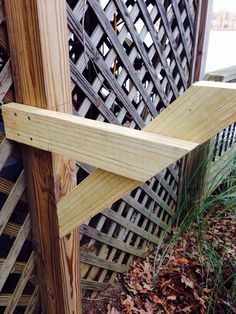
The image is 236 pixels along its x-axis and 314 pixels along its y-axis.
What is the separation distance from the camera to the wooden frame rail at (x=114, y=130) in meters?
0.54

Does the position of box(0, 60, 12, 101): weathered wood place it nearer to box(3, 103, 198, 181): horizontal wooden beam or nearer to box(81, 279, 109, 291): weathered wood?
box(3, 103, 198, 181): horizontal wooden beam

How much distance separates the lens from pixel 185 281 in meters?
1.75

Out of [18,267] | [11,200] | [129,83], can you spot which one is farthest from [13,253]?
[129,83]

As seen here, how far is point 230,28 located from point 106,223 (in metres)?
13.5

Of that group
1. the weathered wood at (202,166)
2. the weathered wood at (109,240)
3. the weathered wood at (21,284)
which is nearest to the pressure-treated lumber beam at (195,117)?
the weathered wood at (21,284)

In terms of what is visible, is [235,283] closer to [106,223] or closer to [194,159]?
[106,223]

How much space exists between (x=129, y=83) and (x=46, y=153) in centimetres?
83

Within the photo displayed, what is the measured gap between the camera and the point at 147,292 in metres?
1.79

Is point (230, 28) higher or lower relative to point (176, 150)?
higher

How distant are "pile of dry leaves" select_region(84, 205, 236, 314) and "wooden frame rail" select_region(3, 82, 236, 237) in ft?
3.42

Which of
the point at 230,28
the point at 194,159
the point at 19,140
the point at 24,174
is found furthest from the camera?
the point at 230,28

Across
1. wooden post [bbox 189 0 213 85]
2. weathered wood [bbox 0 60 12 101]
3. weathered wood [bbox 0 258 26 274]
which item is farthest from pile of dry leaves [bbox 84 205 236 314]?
weathered wood [bbox 0 60 12 101]

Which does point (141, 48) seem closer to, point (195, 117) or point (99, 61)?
point (99, 61)

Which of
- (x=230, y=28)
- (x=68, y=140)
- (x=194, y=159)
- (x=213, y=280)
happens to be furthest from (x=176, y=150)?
(x=230, y=28)
